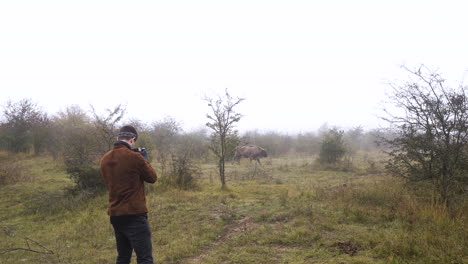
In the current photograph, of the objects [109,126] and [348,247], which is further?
[109,126]

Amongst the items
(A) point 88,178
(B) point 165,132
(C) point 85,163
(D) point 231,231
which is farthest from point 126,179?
(B) point 165,132

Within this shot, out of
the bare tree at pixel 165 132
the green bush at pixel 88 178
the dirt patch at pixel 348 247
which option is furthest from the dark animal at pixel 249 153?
the dirt patch at pixel 348 247

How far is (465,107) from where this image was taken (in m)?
6.30

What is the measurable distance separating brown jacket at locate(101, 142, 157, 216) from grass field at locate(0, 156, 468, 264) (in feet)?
6.41

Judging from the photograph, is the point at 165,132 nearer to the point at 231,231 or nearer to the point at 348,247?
the point at 231,231

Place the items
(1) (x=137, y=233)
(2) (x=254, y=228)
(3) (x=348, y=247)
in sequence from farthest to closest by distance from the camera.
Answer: (2) (x=254, y=228) < (3) (x=348, y=247) < (1) (x=137, y=233)

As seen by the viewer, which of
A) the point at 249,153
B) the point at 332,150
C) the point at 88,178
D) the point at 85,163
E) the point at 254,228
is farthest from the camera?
the point at 249,153

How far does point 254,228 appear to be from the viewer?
6395 millimetres

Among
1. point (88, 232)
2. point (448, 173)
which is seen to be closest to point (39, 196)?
point (88, 232)

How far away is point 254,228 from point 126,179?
3.42 meters

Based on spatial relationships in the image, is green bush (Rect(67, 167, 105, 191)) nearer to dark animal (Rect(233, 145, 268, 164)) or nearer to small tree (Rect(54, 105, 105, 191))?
small tree (Rect(54, 105, 105, 191))

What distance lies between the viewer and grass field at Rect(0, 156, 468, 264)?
15.7ft

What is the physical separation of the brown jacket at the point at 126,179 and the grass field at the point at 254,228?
6.41 feet

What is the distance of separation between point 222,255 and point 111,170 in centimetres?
241
